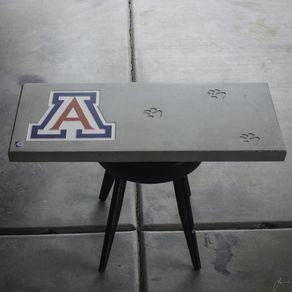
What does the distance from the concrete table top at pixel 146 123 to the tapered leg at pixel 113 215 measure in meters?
0.29

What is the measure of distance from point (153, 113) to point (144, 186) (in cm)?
83

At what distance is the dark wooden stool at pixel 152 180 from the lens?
200cm

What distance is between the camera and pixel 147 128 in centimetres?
192

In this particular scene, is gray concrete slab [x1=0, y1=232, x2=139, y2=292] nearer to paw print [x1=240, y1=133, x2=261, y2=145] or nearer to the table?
the table

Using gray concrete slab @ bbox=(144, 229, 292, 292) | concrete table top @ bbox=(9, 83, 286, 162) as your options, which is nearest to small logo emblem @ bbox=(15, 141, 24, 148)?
concrete table top @ bbox=(9, 83, 286, 162)

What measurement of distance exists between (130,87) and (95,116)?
0.75 ft

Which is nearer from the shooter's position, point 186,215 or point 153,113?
point 153,113

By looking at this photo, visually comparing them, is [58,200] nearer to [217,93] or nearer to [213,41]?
[217,93]

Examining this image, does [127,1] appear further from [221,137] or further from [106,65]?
[221,137]

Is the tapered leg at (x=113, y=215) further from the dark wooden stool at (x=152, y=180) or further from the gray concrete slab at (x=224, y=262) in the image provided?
the gray concrete slab at (x=224, y=262)

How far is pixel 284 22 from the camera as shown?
388 cm

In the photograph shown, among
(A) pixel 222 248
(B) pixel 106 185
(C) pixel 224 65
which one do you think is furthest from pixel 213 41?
(A) pixel 222 248

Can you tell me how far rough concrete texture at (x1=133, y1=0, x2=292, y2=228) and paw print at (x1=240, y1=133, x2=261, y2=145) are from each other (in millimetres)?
784

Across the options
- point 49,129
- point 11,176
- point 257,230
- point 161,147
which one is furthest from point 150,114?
point 11,176
